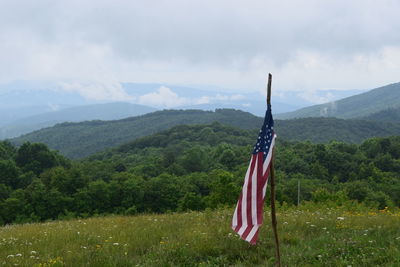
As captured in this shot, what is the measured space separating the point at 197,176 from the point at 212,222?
181 ft

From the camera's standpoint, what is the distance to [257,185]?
5.21m

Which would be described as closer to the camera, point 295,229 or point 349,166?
point 295,229

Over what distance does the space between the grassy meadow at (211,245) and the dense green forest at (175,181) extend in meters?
9.42

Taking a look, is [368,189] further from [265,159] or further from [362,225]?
[265,159]

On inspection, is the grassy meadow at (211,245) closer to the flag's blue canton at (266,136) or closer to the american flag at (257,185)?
the american flag at (257,185)

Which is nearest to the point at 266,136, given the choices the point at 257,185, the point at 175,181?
the point at 257,185

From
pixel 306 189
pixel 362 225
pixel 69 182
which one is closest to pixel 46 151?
pixel 69 182

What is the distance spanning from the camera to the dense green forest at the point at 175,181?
45203mm

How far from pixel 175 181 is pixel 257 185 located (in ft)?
174

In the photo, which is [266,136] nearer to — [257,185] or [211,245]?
[257,185]

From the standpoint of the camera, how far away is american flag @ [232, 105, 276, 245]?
17.0 feet

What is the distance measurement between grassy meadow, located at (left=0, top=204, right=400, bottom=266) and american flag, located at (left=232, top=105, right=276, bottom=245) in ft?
5.79

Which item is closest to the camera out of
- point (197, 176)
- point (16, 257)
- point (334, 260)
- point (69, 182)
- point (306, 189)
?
point (334, 260)

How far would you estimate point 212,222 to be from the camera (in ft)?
33.7
